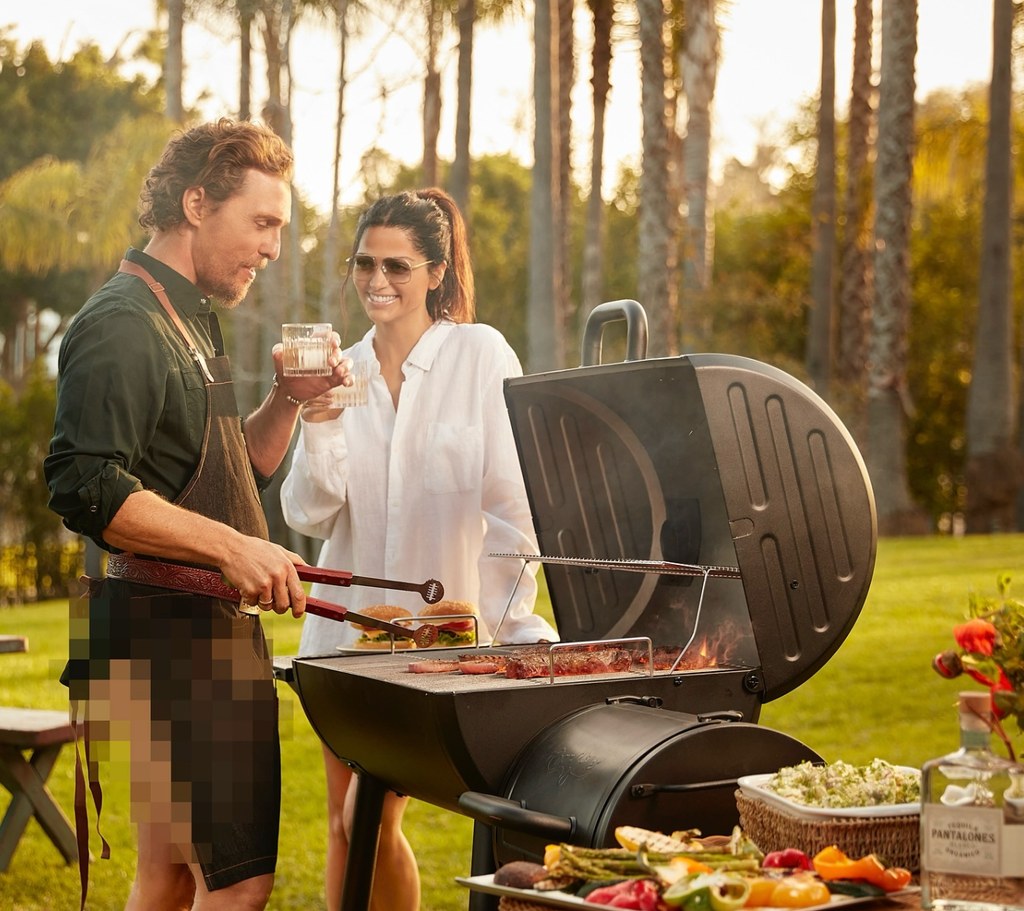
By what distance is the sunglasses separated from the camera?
3.86 metres

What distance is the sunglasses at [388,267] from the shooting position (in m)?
3.86

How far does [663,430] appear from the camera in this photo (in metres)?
3.34

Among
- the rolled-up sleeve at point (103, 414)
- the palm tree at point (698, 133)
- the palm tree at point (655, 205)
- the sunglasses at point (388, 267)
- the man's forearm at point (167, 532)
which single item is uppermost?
the palm tree at point (698, 133)

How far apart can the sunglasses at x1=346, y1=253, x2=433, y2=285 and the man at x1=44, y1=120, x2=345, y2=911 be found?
75 cm

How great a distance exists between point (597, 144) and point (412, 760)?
21676 millimetres

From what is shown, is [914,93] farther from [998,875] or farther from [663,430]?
[998,875]

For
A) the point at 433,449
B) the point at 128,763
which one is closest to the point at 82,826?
the point at 128,763

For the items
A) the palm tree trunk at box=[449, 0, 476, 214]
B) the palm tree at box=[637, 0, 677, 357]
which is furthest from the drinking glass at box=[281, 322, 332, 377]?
the palm tree trunk at box=[449, 0, 476, 214]

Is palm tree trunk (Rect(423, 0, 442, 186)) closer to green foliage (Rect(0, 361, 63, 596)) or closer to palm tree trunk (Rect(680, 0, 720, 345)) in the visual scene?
palm tree trunk (Rect(680, 0, 720, 345))

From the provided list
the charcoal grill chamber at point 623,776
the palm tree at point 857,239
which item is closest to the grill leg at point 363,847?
→ the charcoal grill chamber at point 623,776

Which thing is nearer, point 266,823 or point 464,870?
point 266,823

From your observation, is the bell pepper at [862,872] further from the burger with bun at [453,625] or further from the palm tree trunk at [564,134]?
the palm tree trunk at [564,134]

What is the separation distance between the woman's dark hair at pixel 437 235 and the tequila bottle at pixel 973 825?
2.21 metres

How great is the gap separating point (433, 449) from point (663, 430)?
0.73m
